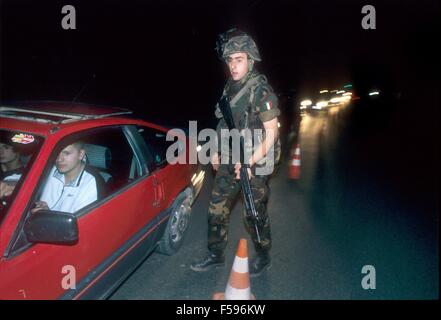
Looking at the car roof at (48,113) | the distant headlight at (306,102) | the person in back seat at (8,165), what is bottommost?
the person in back seat at (8,165)

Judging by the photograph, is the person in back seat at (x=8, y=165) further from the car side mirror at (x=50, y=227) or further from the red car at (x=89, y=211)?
the car side mirror at (x=50, y=227)

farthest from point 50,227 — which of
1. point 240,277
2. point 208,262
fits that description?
point 208,262

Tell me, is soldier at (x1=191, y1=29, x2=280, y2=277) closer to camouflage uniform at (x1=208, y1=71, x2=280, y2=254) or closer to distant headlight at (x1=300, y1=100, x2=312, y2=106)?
camouflage uniform at (x1=208, y1=71, x2=280, y2=254)

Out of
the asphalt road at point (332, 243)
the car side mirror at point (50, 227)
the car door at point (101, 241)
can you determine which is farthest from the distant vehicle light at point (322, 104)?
the car side mirror at point (50, 227)

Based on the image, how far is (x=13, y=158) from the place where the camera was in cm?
271

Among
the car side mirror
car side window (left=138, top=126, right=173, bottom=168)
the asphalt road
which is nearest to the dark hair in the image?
car side window (left=138, top=126, right=173, bottom=168)

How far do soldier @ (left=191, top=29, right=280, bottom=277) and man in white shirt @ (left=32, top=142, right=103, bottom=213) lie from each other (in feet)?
3.65

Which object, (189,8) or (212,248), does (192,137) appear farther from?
(189,8)

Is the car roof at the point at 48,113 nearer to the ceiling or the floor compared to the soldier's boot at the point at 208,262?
nearer to the ceiling

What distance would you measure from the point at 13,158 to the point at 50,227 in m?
1.19

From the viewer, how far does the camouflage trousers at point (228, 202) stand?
10.3 feet

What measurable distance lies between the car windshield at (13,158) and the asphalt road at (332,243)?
1282 mm

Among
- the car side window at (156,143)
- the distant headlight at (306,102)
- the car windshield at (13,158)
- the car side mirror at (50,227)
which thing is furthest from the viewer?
the distant headlight at (306,102)

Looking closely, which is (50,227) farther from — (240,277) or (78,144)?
(240,277)
